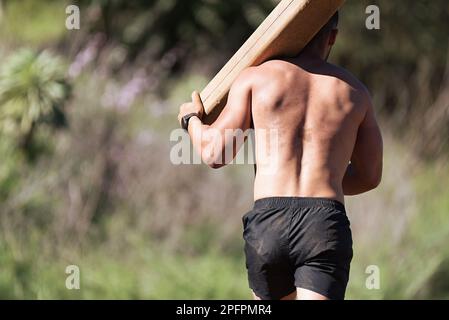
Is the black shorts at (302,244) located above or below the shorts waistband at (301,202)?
below

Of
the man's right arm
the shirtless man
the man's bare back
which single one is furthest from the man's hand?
the man's right arm

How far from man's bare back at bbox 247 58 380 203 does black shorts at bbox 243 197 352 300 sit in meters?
0.06

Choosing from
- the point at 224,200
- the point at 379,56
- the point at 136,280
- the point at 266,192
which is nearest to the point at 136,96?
the point at 224,200

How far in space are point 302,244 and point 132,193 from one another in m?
4.67

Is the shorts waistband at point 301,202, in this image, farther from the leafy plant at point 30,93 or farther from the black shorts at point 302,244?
the leafy plant at point 30,93

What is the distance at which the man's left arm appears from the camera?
3.98 m

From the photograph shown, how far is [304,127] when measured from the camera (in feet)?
13.0

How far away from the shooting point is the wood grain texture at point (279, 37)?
4031mm

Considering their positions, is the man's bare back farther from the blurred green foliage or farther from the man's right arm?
the blurred green foliage

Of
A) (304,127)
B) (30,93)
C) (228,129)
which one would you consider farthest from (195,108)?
(30,93)

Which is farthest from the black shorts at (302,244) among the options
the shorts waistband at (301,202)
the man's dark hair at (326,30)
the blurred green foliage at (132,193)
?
the blurred green foliage at (132,193)

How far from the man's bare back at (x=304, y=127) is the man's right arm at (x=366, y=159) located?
4.7 inches

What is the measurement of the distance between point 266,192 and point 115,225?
4.23m

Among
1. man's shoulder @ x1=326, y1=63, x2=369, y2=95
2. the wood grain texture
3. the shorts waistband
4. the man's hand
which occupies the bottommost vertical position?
the shorts waistband
